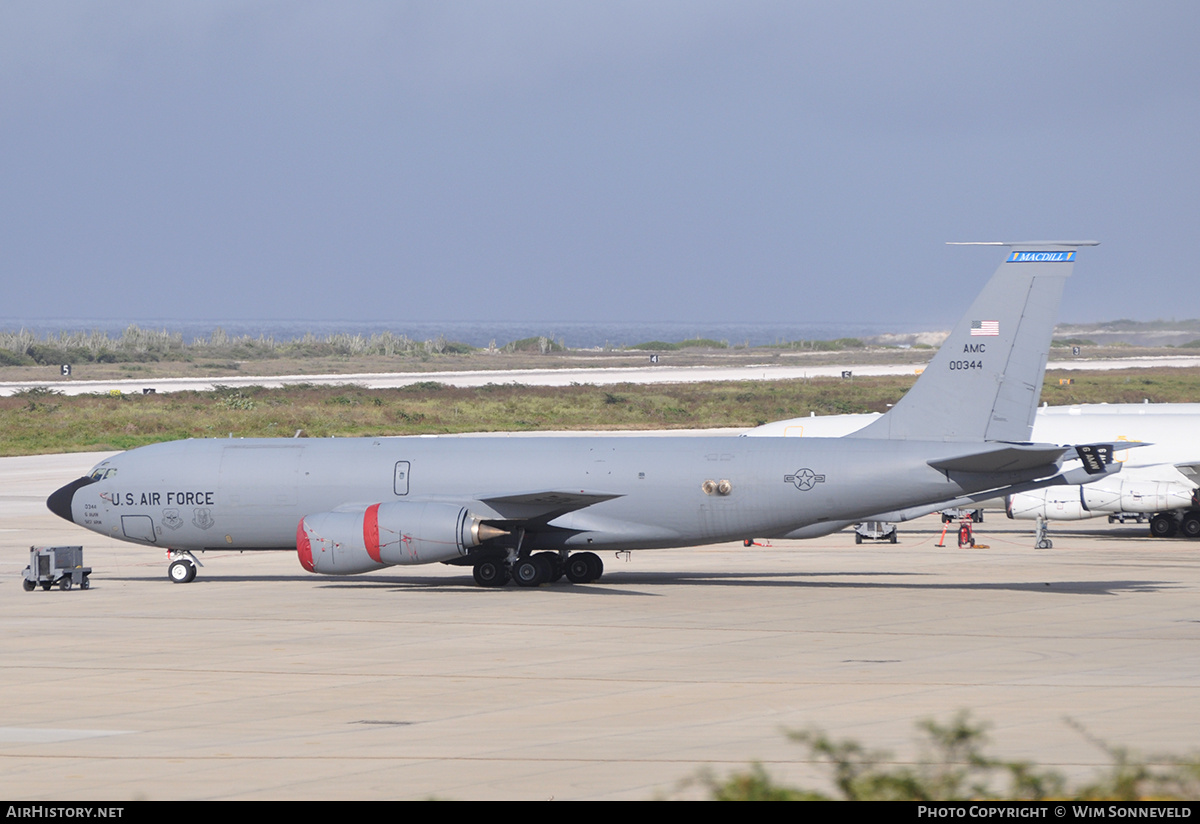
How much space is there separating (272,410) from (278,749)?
70734 millimetres

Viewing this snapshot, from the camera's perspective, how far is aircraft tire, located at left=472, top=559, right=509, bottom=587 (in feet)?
102

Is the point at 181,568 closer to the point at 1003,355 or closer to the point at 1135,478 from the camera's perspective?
the point at 1003,355

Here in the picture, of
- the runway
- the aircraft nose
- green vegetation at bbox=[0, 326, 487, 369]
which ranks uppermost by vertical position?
green vegetation at bbox=[0, 326, 487, 369]

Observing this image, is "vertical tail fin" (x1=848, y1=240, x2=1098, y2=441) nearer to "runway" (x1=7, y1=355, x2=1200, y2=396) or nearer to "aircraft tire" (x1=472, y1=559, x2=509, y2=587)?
"aircraft tire" (x1=472, y1=559, x2=509, y2=587)

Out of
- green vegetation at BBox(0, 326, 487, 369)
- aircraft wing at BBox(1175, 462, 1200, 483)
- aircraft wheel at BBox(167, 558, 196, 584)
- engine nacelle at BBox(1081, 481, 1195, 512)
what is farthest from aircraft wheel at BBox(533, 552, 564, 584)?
green vegetation at BBox(0, 326, 487, 369)

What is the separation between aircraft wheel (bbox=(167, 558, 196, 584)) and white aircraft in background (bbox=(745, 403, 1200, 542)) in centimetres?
2058

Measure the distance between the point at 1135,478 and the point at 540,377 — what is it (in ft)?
283

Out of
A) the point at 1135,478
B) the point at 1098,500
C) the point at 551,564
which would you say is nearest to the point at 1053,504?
the point at 1098,500

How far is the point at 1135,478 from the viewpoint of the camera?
143 feet

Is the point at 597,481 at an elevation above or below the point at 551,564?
above

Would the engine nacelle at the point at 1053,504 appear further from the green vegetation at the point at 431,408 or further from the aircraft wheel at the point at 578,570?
the green vegetation at the point at 431,408

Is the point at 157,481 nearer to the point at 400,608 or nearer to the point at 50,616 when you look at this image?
the point at 50,616

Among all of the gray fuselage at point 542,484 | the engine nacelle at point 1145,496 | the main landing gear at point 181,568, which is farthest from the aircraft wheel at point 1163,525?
the main landing gear at point 181,568

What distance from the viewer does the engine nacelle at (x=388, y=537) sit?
94.9ft
